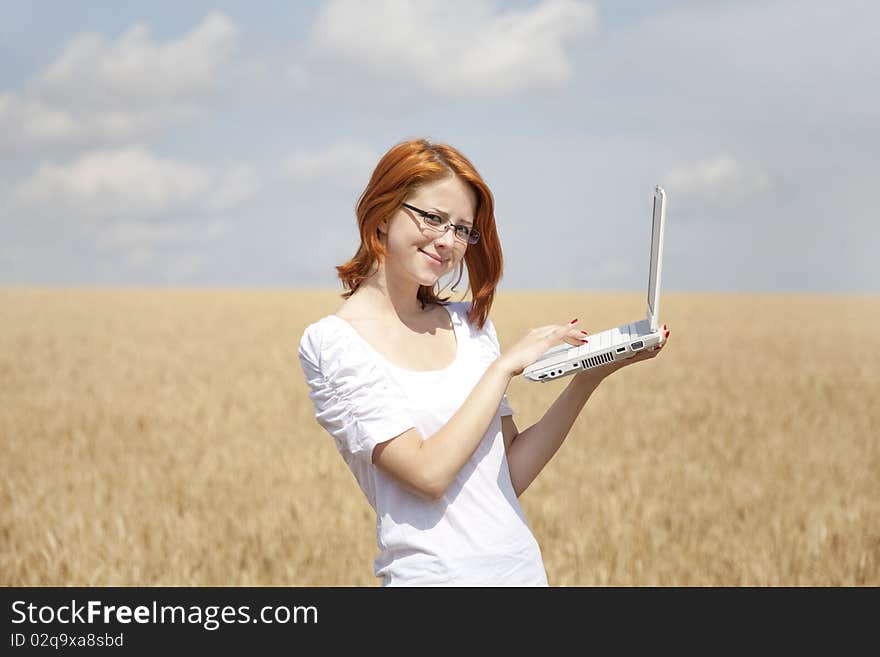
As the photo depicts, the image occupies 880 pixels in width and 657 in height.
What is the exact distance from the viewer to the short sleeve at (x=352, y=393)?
6.41 ft

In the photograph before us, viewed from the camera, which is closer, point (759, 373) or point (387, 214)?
point (387, 214)

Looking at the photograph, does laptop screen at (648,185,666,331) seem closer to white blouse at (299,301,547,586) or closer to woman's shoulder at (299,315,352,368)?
white blouse at (299,301,547,586)

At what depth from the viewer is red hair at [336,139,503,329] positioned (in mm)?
2059

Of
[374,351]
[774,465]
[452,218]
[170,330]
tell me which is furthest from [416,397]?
[170,330]

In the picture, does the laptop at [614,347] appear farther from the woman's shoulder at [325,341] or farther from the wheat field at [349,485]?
the wheat field at [349,485]

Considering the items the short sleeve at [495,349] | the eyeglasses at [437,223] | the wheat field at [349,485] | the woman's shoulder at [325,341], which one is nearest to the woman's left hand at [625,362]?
the short sleeve at [495,349]

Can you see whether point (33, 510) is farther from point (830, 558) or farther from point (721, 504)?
point (830, 558)

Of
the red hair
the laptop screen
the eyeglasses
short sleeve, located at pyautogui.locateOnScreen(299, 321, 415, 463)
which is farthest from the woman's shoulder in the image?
the laptop screen

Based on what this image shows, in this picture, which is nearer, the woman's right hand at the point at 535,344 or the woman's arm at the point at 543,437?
the woman's right hand at the point at 535,344

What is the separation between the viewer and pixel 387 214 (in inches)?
82.3

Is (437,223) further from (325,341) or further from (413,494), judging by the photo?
(413,494)

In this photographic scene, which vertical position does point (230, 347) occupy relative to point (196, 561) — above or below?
above

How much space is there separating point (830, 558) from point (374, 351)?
414 centimetres

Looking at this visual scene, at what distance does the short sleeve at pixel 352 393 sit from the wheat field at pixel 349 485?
2883 mm
